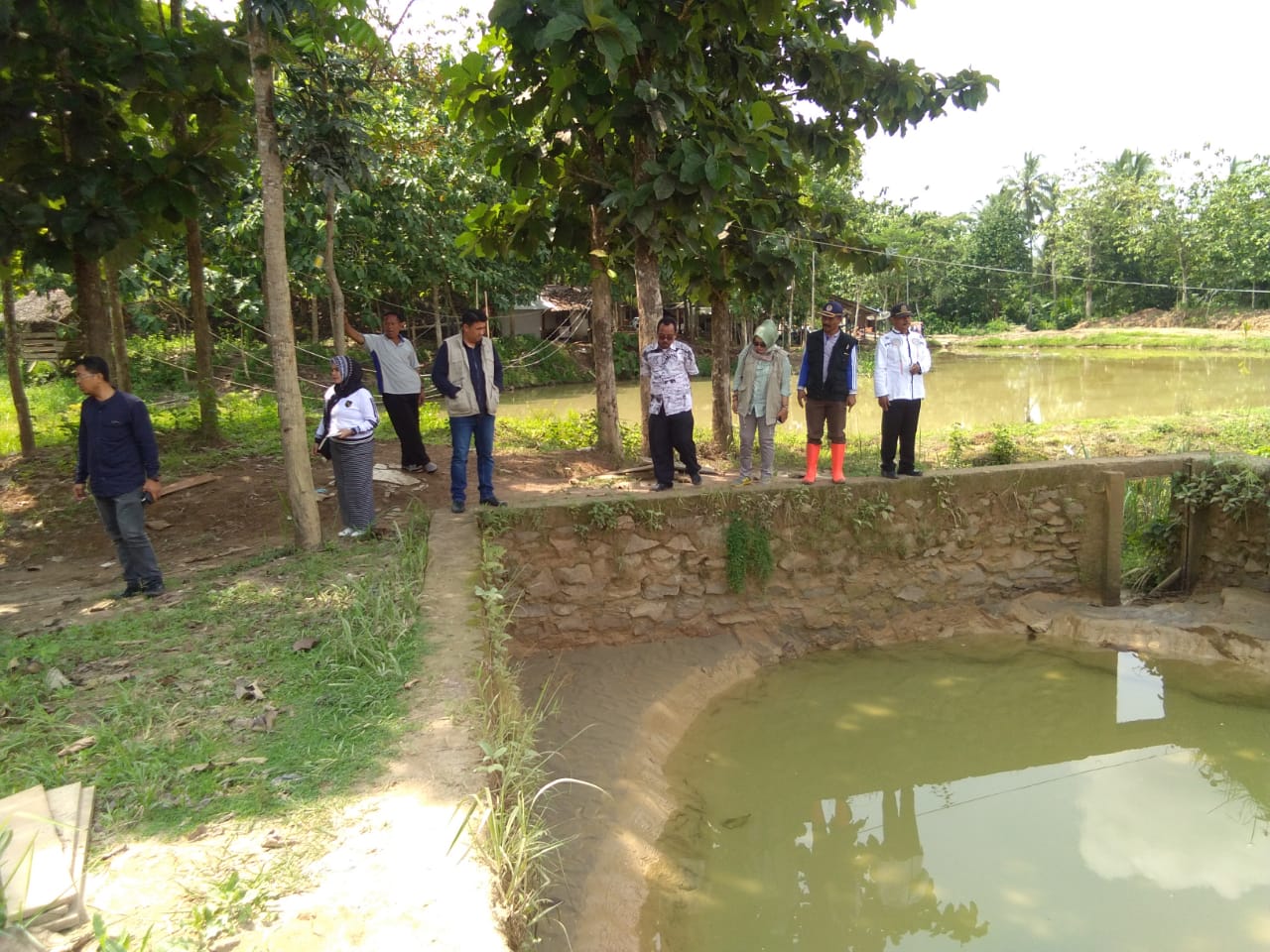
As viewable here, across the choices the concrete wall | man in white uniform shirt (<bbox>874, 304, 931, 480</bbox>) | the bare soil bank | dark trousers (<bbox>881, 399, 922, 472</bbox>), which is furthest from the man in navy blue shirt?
dark trousers (<bbox>881, 399, 922, 472</bbox>)

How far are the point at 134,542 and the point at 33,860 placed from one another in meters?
3.31

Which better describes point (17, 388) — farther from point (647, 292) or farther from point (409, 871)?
point (409, 871)

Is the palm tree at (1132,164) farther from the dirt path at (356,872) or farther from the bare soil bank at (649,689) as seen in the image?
the dirt path at (356,872)

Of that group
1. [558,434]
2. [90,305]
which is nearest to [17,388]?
[90,305]

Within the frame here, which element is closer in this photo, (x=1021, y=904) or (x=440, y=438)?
(x=1021, y=904)

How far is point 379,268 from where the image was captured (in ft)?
61.6

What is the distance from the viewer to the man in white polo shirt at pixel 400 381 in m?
7.53

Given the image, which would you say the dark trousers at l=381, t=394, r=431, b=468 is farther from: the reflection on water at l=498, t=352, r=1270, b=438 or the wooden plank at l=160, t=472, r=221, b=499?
the reflection on water at l=498, t=352, r=1270, b=438

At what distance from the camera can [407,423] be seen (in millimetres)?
7836

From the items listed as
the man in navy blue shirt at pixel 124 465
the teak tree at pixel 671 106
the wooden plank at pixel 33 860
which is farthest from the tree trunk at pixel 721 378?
the wooden plank at pixel 33 860

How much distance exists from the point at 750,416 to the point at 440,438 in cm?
436

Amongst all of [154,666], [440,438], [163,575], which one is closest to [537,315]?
[440,438]

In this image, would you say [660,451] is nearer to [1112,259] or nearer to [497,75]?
[497,75]

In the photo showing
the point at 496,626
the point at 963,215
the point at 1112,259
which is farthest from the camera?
the point at 963,215
